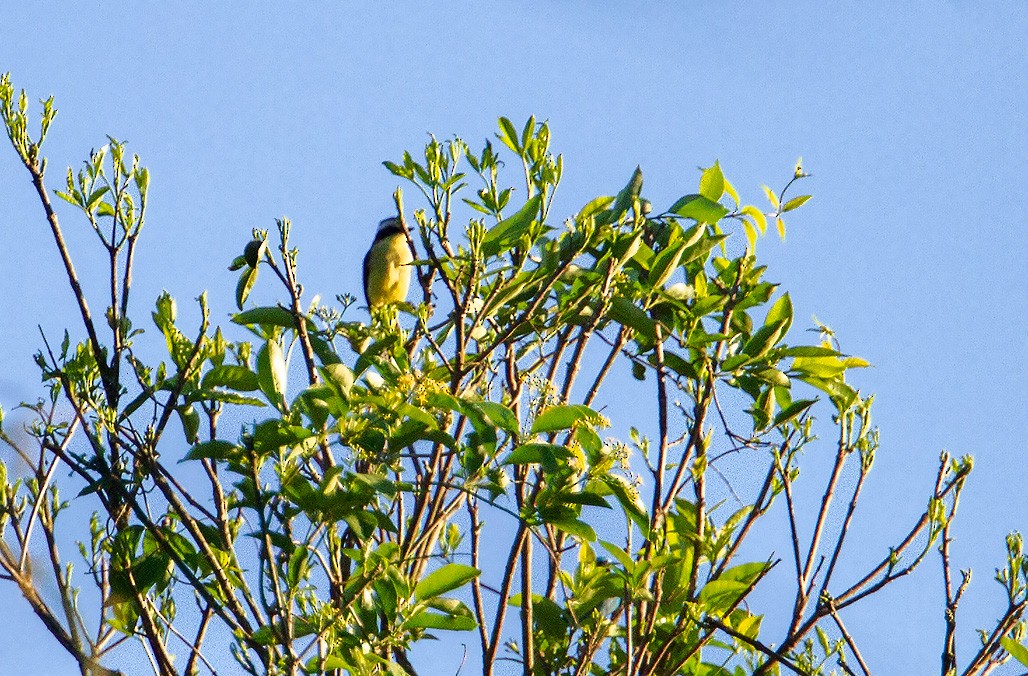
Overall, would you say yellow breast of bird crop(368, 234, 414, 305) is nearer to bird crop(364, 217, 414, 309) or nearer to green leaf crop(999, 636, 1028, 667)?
bird crop(364, 217, 414, 309)

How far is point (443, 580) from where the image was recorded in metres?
2.53

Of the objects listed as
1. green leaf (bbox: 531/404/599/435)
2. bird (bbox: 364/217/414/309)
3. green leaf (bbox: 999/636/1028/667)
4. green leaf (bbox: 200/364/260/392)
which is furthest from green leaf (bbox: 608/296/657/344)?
bird (bbox: 364/217/414/309)

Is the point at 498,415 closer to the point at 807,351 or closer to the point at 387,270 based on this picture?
the point at 807,351

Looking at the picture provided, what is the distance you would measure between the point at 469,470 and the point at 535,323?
0.50 m

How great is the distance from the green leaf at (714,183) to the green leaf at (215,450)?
1.29 metres

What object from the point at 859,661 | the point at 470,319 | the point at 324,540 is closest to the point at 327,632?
the point at 324,540

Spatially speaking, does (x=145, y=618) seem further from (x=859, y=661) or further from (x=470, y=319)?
(x=859, y=661)

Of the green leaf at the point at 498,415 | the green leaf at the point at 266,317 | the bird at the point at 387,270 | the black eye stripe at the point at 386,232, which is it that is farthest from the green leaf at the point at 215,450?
the black eye stripe at the point at 386,232

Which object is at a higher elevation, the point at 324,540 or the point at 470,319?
the point at 470,319

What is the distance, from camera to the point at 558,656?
9.76 ft

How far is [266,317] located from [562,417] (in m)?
0.79

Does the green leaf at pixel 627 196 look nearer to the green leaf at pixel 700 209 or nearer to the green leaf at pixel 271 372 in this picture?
the green leaf at pixel 700 209

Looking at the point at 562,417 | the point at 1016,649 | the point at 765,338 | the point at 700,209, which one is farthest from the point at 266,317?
the point at 1016,649

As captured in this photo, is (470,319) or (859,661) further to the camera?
(470,319)
